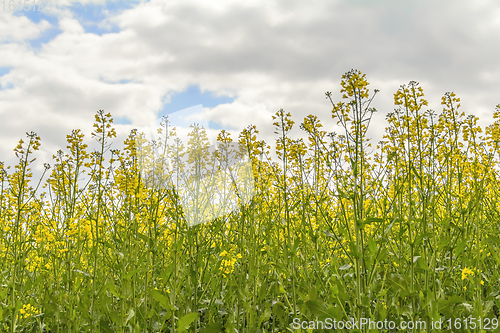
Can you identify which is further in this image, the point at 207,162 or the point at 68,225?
the point at 68,225

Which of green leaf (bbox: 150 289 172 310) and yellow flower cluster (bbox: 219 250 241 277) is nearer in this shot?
green leaf (bbox: 150 289 172 310)

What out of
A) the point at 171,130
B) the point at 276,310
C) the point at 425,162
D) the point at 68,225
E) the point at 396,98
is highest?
the point at 396,98

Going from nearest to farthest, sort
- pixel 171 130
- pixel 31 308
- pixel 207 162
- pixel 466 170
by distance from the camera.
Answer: pixel 171 130
pixel 207 162
pixel 31 308
pixel 466 170

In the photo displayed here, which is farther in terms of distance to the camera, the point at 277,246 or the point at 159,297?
the point at 277,246

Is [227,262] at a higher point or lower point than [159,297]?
higher

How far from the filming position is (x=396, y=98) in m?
3.43

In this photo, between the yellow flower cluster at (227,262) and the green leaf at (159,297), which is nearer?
the green leaf at (159,297)

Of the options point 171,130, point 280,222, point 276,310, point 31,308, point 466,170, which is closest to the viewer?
point 171,130

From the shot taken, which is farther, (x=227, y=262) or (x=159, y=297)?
(x=227, y=262)

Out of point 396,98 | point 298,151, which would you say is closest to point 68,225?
point 298,151

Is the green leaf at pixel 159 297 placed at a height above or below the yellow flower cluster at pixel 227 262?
below

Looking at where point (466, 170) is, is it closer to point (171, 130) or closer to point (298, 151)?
point (298, 151)

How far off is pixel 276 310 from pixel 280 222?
83 cm

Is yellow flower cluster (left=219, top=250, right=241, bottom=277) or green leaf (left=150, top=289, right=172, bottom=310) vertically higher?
yellow flower cluster (left=219, top=250, right=241, bottom=277)
